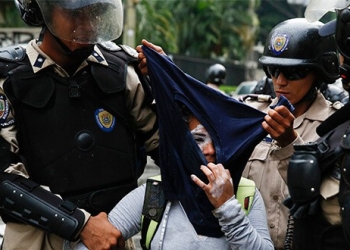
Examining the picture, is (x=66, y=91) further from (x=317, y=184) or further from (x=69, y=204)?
(x=317, y=184)

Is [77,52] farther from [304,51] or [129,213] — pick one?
[304,51]

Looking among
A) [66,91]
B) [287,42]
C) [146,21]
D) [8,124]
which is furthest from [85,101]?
[146,21]

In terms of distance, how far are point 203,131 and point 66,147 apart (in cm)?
80

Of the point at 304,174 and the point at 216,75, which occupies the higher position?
the point at 304,174

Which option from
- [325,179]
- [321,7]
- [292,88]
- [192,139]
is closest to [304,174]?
[325,179]

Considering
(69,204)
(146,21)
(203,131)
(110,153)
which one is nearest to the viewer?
(203,131)

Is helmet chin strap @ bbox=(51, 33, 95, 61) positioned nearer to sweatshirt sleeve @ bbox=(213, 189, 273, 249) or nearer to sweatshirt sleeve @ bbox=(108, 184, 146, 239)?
sweatshirt sleeve @ bbox=(108, 184, 146, 239)

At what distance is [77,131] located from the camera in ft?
12.3

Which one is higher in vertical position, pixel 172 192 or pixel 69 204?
pixel 172 192

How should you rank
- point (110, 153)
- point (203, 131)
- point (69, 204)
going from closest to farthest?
point (203, 131)
point (69, 204)
point (110, 153)

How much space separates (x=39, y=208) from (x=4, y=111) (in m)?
0.49

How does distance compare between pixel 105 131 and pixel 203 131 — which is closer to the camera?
pixel 203 131

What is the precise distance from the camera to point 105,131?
381 centimetres

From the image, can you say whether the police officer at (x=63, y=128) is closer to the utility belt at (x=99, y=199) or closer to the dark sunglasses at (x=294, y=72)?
the utility belt at (x=99, y=199)
